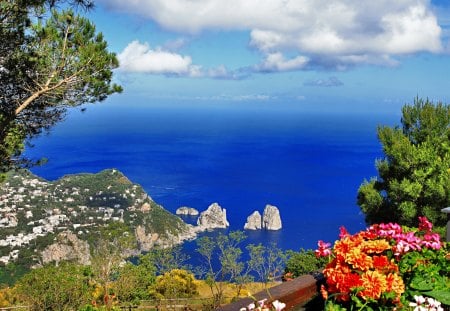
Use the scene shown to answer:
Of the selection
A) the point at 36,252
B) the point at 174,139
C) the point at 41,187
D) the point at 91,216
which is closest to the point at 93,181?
the point at 41,187

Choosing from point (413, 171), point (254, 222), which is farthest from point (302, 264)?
point (254, 222)

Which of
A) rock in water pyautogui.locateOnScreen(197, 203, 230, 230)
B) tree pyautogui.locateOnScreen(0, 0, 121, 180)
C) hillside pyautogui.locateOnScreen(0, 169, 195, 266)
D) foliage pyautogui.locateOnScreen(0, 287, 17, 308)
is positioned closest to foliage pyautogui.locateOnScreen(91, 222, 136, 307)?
foliage pyautogui.locateOnScreen(0, 287, 17, 308)

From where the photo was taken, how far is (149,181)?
8581 cm

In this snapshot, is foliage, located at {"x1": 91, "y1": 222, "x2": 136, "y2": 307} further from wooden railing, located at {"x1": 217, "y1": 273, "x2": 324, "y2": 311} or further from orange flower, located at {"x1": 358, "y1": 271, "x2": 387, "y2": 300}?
orange flower, located at {"x1": 358, "y1": 271, "x2": 387, "y2": 300}

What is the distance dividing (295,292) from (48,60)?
5462mm

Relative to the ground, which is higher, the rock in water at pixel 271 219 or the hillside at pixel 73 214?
the hillside at pixel 73 214

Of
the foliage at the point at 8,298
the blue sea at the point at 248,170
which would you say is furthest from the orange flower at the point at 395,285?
the blue sea at the point at 248,170

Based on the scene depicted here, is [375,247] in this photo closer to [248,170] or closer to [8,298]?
[8,298]

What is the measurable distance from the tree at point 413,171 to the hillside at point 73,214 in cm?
2147

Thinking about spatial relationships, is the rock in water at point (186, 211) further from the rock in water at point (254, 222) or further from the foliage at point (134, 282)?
the foliage at point (134, 282)

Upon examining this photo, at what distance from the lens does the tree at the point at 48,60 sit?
6295mm

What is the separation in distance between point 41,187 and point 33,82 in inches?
1897

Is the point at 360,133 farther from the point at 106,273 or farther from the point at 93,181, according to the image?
the point at 106,273

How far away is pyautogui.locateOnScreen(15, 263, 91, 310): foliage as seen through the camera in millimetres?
9047
